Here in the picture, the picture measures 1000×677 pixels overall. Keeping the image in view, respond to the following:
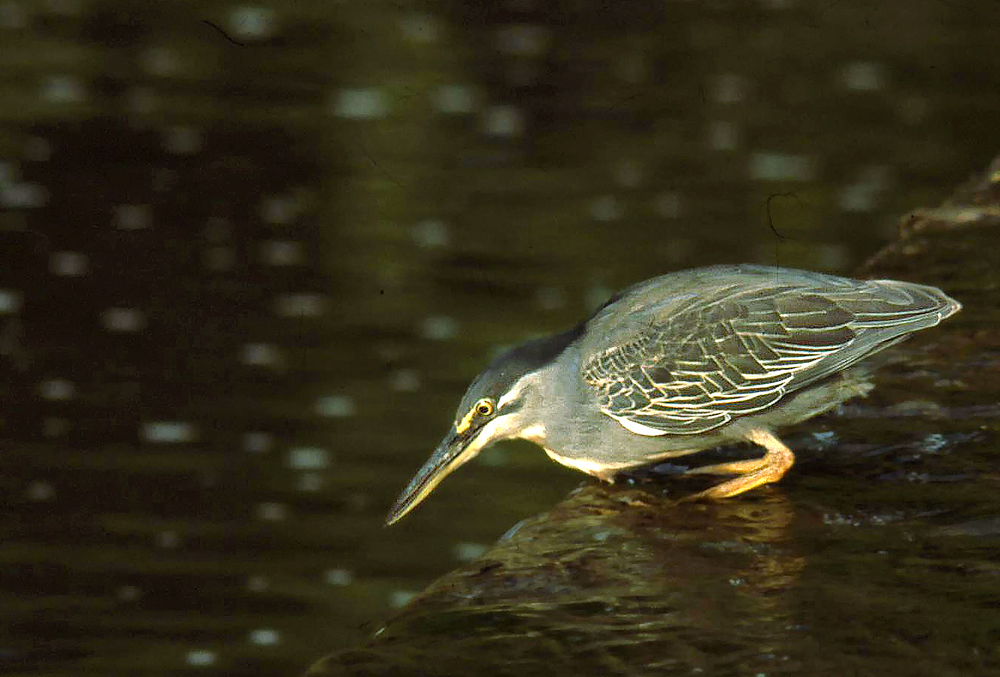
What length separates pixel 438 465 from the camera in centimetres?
662

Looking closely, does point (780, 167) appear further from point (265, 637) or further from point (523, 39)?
point (265, 637)

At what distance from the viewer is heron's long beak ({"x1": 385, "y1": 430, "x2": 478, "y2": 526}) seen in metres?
6.61

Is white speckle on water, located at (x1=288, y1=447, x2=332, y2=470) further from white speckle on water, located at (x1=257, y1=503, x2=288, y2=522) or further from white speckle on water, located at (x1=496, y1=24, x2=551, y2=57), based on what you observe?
white speckle on water, located at (x1=496, y1=24, x2=551, y2=57)

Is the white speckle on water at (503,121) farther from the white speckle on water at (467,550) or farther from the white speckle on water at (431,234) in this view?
the white speckle on water at (467,550)

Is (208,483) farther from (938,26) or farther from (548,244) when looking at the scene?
(938,26)

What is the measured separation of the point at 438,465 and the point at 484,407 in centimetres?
32

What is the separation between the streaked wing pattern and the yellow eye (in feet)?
1.24

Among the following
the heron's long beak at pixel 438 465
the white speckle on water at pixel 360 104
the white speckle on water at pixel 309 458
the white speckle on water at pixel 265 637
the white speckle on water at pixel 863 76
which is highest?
the white speckle on water at pixel 360 104

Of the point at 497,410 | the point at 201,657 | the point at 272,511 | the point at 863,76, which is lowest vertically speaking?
the point at 201,657

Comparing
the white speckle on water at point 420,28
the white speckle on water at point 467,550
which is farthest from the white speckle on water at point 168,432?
the white speckle on water at point 420,28

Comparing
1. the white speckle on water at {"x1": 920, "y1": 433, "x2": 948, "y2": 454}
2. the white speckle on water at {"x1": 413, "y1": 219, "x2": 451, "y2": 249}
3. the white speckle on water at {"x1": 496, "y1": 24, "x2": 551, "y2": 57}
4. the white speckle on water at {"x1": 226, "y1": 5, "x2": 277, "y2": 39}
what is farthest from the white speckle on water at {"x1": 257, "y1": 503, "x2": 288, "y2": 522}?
the white speckle on water at {"x1": 226, "y1": 5, "x2": 277, "y2": 39}

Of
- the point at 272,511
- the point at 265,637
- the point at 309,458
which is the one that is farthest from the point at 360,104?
the point at 265,637

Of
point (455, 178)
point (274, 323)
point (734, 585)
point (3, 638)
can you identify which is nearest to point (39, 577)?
point (3, 638)

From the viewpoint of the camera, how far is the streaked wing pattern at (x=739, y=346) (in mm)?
6188
